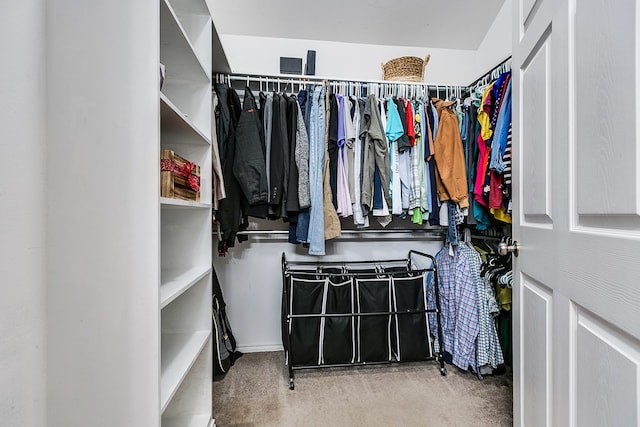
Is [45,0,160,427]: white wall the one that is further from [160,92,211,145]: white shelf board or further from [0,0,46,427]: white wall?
[160,92,211,145]: white shelf board

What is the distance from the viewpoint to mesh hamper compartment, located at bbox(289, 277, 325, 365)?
168 centimetres

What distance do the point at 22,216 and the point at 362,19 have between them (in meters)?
2.09

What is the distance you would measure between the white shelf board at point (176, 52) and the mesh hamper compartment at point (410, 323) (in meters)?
1.51

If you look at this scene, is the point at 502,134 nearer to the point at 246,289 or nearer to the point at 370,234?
the point at 370,234

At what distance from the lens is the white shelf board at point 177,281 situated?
2.90ft

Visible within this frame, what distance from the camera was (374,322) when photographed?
1.73 m

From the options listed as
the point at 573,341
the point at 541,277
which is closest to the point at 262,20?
the point at 541,277

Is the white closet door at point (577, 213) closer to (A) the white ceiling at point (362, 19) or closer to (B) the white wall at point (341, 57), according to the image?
(A) the white ceiling at point (362, 19)

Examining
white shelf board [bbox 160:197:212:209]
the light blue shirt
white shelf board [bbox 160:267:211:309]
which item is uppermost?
the light blue shirt

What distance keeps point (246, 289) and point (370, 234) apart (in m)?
0.99

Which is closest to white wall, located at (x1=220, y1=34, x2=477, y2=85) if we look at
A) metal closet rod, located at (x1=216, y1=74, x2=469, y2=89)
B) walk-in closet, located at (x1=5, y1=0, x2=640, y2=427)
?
walk-in closet, located at (x1=5, y1=0, x2=640, y2=427)

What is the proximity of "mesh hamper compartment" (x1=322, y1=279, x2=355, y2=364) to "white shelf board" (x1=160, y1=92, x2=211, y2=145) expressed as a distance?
1.04 m

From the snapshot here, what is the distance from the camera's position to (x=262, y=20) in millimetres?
1946

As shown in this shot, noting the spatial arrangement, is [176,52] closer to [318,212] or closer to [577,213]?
[318,212]
